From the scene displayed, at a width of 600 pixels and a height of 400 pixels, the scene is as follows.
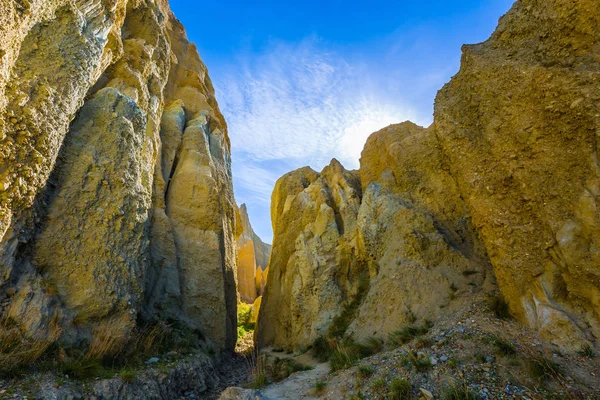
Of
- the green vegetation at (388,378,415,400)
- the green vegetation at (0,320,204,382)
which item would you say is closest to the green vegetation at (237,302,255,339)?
the green vegetation at (0,320,204,382)

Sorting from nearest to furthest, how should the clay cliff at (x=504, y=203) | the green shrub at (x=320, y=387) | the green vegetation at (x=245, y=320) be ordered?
1. the clay cliff at (x=504, y=203)
2. the green shrub at (x=320, y=387)
3. the green vegetation at (x=245, y=320)

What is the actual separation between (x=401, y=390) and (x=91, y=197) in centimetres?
1073

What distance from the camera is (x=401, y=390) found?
6438 mm

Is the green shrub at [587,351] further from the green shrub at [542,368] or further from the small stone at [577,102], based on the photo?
the small stone at [577,102]

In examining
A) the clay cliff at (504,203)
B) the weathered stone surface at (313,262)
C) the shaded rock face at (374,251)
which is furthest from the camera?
the weathered stone surface at (313,262)

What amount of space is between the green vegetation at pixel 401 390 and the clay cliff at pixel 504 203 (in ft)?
10.4

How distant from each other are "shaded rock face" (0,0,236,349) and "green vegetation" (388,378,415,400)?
8.05m

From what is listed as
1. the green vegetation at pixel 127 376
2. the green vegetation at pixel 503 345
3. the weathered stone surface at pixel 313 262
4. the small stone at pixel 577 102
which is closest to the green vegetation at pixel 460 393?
the green vegetation at pixel 503 345

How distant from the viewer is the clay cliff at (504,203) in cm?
646

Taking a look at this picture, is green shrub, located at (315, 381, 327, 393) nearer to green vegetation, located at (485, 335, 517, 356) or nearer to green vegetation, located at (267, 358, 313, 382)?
green vegetation, located at (267, 358, 313, 382)

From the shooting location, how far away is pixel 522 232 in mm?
7660

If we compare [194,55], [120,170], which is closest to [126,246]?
[120,170]

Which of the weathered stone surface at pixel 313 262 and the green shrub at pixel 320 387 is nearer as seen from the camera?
the green shrub at pixel 320 387

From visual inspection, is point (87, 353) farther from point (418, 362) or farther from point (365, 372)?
point (418, 362)
